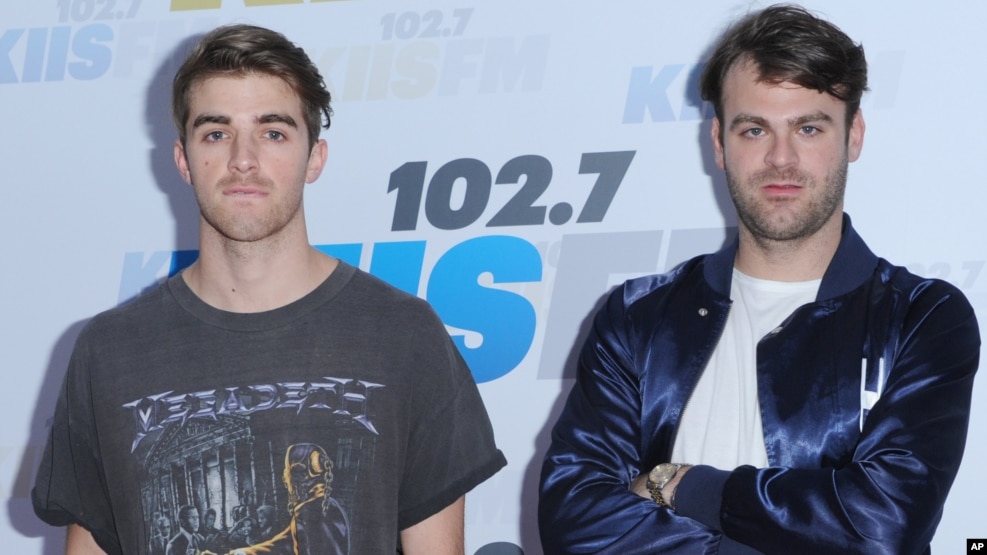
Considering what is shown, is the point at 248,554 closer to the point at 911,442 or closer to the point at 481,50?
the point at 911,442

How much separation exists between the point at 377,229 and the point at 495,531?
105 centimetres

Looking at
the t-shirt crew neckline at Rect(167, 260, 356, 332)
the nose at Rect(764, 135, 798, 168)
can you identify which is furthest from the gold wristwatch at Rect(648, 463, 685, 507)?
the t-shirt crew neckline at Rect(167, 260, 356, 332)

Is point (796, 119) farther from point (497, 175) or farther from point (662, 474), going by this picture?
point (497, 175)

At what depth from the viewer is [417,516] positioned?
2.80m

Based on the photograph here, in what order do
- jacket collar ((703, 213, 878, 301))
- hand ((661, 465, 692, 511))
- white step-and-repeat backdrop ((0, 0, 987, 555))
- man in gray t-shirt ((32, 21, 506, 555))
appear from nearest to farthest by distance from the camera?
man in gray t-shirt ((32, 21, 506, 555)) → hand ((661, 465, 692, 511)) → jacket collar ((703, 213, 878, 301)) → white step-and-repeat backdrop ((0, 0, 987, 555))

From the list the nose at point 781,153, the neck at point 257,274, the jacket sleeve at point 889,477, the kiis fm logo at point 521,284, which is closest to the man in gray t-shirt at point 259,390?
the neck at point 257,274

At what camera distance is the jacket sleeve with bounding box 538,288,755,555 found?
2.73m

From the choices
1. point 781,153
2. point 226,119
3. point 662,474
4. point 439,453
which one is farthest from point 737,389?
point 226,119

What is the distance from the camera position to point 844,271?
288cm

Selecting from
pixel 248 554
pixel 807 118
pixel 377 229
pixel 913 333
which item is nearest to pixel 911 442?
pixel 913 333

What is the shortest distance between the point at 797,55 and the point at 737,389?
30.9 inches

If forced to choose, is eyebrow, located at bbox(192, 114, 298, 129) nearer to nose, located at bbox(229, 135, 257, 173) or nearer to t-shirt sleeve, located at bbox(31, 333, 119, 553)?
nose, located at bbox(229, 135, 257, 173)

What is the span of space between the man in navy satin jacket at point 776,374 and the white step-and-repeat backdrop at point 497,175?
33.5 inches

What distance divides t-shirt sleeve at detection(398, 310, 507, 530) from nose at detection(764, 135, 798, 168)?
0.86m
